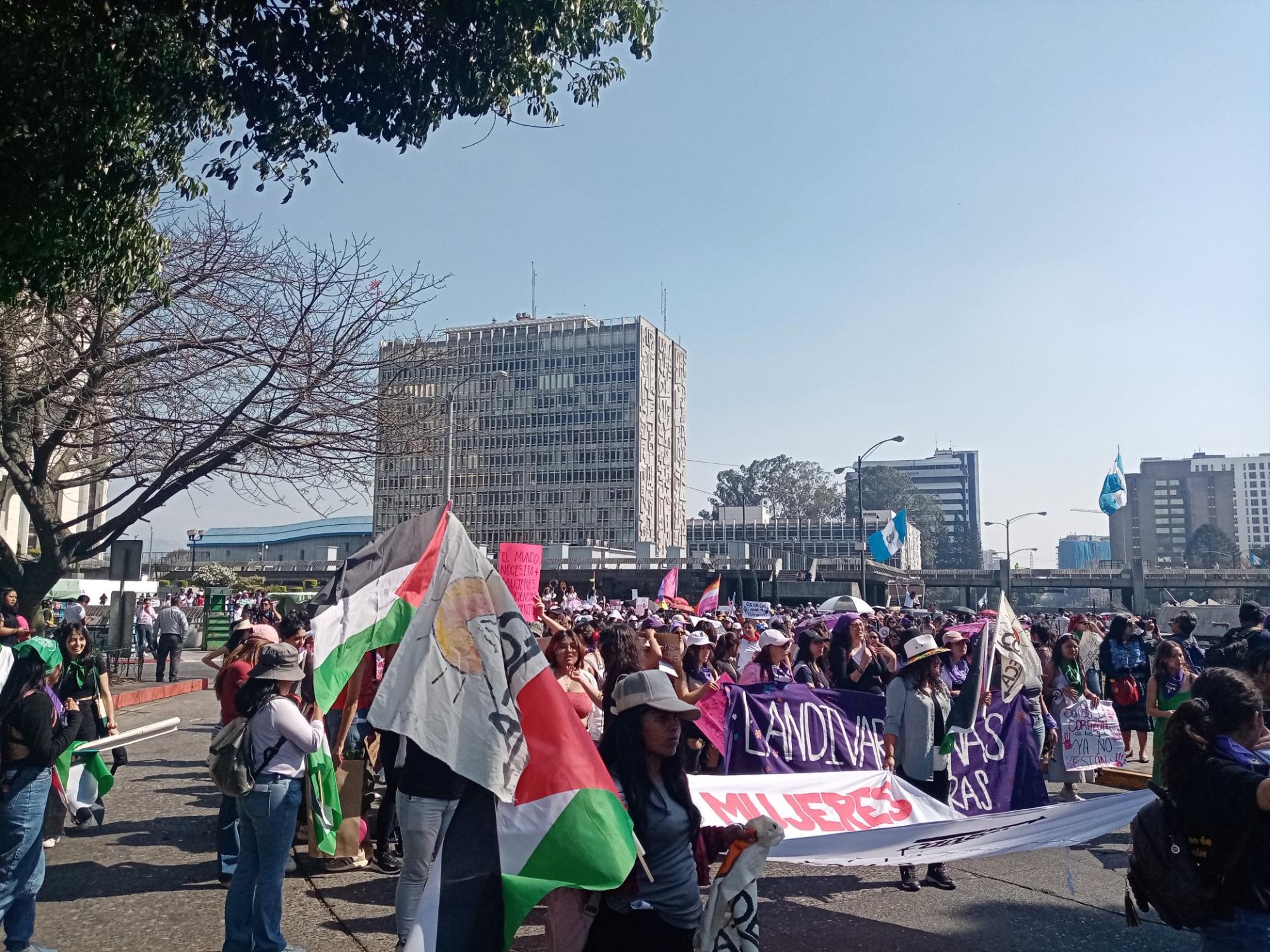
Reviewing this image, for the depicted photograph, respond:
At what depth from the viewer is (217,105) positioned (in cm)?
832

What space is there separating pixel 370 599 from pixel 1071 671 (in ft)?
26.6

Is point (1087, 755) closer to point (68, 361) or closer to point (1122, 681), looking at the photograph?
point (1122, 681)

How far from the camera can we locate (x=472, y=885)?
3619 mm

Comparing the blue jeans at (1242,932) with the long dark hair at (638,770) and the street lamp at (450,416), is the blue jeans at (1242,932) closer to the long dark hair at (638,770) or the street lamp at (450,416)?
the long dark hair at (638,770)

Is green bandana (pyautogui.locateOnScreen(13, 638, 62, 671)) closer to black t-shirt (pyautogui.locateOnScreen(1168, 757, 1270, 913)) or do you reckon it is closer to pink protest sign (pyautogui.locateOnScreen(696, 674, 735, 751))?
pink protest sign (pyautogui.locateOnScreen(696, 674, 735, 751))

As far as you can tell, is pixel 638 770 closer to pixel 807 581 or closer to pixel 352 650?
pixel 352 650

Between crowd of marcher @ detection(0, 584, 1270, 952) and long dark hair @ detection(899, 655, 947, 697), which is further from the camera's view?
long dark hair @ detection(899, 655, 947, 697)

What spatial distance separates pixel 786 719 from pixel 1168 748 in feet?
13.0

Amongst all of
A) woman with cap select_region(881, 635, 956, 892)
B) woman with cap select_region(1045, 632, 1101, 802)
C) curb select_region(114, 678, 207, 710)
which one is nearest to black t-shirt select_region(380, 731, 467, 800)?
woman with cap select_region(881, 635, 956, 892)

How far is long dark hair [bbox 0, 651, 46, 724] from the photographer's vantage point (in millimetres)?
5070

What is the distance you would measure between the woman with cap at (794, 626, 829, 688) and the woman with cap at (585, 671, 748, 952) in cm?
547

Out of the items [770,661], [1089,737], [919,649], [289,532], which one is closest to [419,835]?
[919,649]

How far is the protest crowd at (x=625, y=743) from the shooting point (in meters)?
3.50

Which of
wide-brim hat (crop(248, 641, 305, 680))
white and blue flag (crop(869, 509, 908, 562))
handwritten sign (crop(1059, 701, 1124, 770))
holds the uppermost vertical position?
white and blue flag (crop(869, 509, 908, 562))
